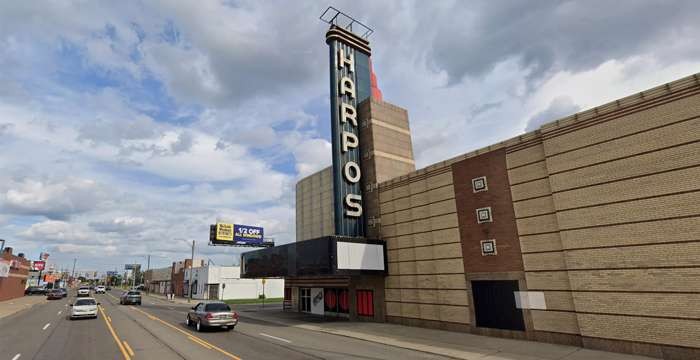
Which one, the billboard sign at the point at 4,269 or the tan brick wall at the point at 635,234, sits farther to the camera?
the billboard sign at the point at 4,269

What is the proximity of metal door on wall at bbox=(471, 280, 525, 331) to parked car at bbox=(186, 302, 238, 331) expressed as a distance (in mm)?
14099

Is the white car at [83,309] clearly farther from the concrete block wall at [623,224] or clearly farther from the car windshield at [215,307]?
the concrete block wall at [623,224]

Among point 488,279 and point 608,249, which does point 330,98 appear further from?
point 608,249

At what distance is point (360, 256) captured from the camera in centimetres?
2486

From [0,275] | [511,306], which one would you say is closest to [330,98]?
[511,306]

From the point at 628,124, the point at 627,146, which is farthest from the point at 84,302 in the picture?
the point at 628,124

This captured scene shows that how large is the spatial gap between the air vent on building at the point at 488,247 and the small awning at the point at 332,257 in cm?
799

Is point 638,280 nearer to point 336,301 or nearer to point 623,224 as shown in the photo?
point 623,224

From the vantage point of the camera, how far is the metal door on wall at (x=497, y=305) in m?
18.5

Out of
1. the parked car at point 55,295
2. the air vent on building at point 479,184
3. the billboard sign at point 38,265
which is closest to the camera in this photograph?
the air vent on building at point 479,184

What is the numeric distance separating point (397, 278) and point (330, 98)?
49.5 feet

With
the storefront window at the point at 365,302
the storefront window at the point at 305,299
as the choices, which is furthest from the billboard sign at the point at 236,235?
the storefront window at the point at 365,302

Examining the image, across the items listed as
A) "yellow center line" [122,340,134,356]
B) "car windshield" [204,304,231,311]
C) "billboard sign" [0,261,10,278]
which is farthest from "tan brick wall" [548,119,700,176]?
"billboard sign" [0,261,10,278]

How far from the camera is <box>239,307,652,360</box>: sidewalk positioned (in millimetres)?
14375
